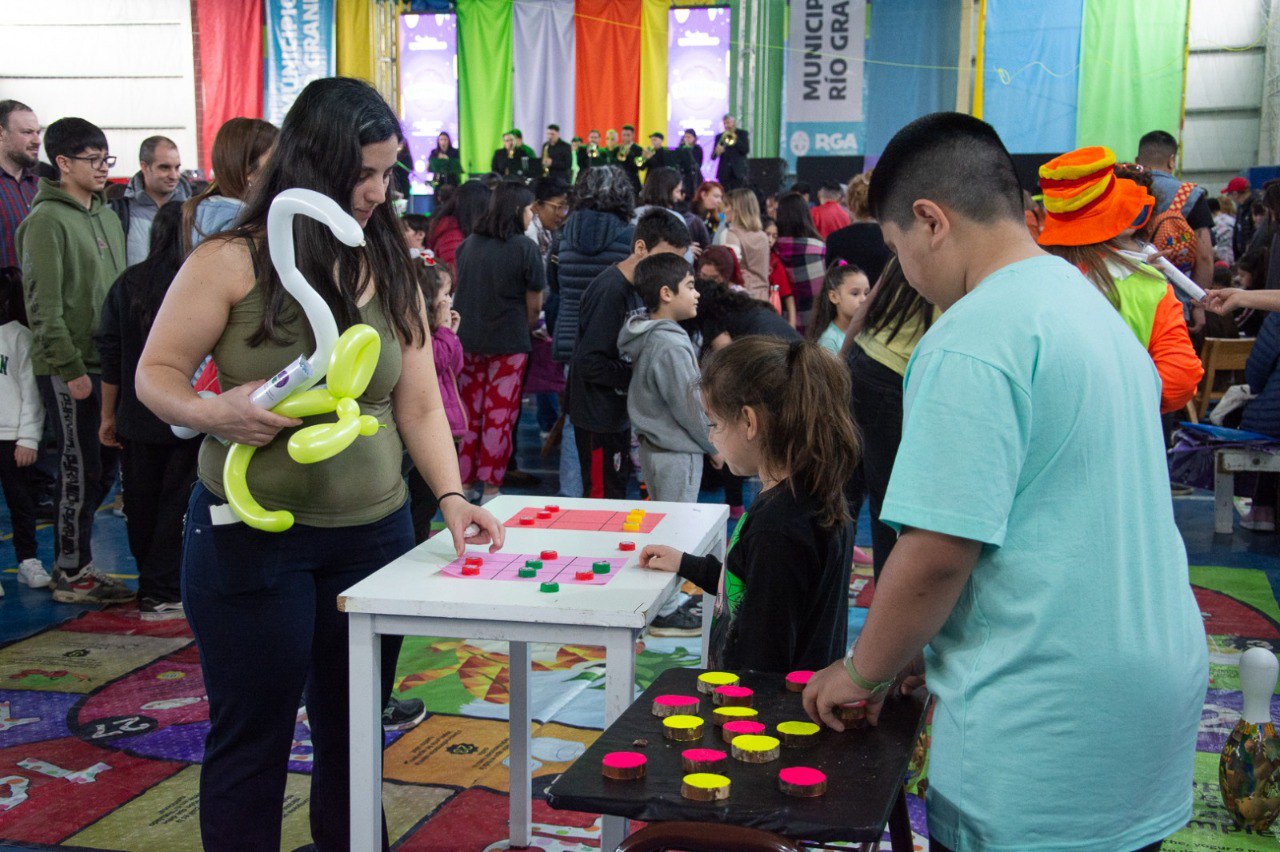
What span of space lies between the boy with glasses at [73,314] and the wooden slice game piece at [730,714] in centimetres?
356

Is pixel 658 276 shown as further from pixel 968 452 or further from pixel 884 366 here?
pixel 968 452

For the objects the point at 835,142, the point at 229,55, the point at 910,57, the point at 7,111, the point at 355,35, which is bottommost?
the point at 7,111

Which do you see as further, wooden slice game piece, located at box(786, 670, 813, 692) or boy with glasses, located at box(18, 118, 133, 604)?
boy with glasses, located at box(18, 118, 133, 604)

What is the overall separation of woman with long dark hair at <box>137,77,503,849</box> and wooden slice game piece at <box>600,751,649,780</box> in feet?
2.51

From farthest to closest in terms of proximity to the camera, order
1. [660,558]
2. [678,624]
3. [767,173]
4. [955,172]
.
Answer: [767,173] → [678,624] → [660,558] → [955,172]

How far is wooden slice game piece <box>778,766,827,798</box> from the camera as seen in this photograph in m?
1.26

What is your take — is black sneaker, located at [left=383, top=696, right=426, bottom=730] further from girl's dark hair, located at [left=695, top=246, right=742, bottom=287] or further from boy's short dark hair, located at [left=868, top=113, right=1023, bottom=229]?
girl's dark hair, located at [left=695, top=246, right=742, bottom=287]

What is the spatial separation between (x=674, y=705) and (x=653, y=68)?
14.8m

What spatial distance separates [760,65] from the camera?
14.9 meters

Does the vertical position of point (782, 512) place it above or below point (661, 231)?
below

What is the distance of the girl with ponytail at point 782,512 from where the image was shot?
1842 millimetres

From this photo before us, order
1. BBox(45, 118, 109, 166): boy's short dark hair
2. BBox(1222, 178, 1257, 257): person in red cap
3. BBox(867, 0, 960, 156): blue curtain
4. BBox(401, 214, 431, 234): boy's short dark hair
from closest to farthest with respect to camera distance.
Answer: BBox(45, 118, 109, 166): boy's short dark hair, BBox(401, 214, 431, 234): boy's short dark hair, BBox(1222, 178, 1257, 257): person in red cap, BBox(867, 0, 960, 156): blue curtain

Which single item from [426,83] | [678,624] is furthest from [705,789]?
[426,83]

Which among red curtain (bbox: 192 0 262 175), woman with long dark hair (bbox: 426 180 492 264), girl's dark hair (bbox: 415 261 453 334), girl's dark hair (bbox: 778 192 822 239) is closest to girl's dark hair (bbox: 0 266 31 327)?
girl's dark hair (bbox: 415 261 453 334)
